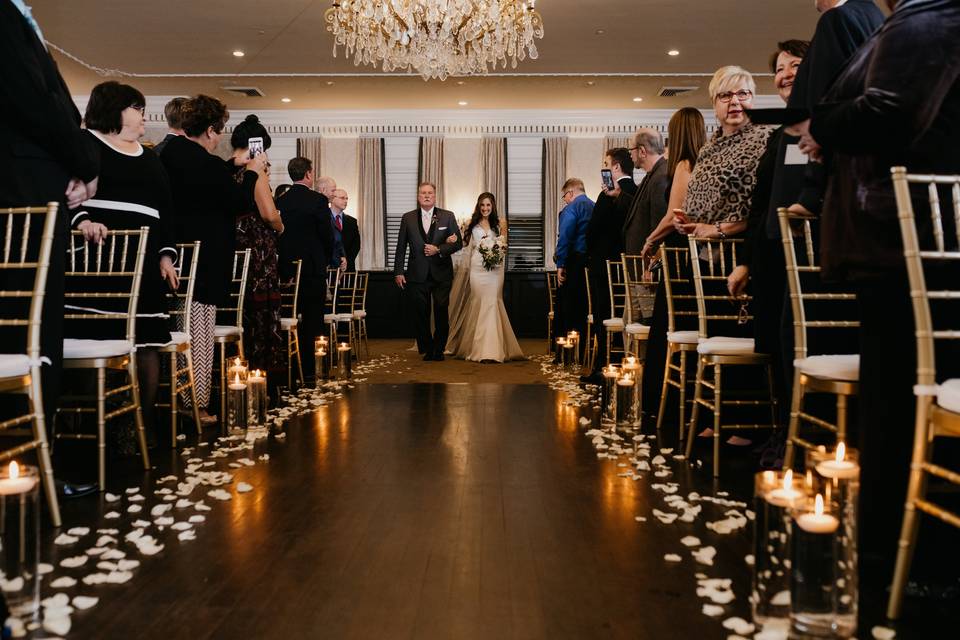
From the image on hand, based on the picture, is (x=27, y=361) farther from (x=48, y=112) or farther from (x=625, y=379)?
(x=625, y=379)

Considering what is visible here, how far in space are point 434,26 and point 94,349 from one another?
14.0ft

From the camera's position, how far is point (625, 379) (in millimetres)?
3777

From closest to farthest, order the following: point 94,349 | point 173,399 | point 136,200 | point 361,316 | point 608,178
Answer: point 94,349 < point 136,200 < point 173,399 < point 608,178 < point 361,316

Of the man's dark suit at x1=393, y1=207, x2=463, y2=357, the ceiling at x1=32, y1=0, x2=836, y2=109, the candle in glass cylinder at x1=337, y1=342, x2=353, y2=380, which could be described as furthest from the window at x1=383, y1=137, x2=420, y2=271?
the candle in glass cylinder at x1=337, y1=342, x2=353, y2=380

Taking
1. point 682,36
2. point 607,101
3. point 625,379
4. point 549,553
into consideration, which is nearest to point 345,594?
point 549,553

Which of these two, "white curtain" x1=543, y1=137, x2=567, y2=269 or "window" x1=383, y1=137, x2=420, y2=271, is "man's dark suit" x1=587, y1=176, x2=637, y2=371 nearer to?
"white curtain" x1=543, y1=137, x2=567, y2=269

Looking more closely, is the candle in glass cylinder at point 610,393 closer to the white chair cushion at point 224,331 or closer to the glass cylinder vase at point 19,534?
the white chair cushion at point 224,331

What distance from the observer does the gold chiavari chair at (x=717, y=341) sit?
9.45 feet

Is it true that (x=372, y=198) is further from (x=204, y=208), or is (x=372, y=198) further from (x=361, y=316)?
(x=204, y=208)

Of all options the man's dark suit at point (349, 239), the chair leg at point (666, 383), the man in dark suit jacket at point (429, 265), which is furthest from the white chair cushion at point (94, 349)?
the man's dark suit at point (349, 239)

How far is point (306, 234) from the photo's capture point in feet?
18.3

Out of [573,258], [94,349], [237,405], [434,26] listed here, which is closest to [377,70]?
[434,26]

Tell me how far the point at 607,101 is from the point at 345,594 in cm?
994

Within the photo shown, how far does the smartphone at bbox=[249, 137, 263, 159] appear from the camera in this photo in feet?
13.5
